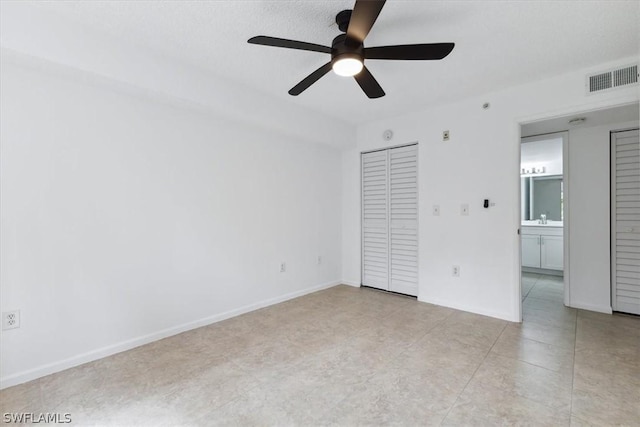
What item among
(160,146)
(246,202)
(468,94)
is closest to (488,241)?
(468,94)

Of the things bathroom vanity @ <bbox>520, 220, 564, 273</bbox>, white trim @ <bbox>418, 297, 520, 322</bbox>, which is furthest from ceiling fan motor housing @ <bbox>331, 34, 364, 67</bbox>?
bathroom vanity @ <bbox>520, 220, 564, 273</bbox>

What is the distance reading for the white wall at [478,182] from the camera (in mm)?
2951

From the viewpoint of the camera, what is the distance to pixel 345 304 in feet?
12.1

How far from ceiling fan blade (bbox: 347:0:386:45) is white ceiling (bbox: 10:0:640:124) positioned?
304 mm

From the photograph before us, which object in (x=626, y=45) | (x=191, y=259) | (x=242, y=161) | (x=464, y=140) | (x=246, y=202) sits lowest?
(x=191, y=259)

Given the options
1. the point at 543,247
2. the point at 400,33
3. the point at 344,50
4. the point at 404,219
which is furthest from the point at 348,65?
the point at 543,247

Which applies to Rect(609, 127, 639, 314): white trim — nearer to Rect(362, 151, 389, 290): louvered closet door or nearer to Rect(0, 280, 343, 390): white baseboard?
Rect(362, 151, 389, 290): louvered closet door

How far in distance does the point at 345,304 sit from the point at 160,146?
2636 mm

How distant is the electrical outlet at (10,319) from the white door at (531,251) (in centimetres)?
661

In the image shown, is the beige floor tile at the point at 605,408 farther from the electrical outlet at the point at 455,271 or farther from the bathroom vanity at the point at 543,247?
the bathroom vanity at the point at 543,247

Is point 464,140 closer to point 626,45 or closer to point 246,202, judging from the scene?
point 626,45

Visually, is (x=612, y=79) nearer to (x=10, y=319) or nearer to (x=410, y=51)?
(x=410, y=51)

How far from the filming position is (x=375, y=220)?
14.3 feet

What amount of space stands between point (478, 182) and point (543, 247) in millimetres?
2978
